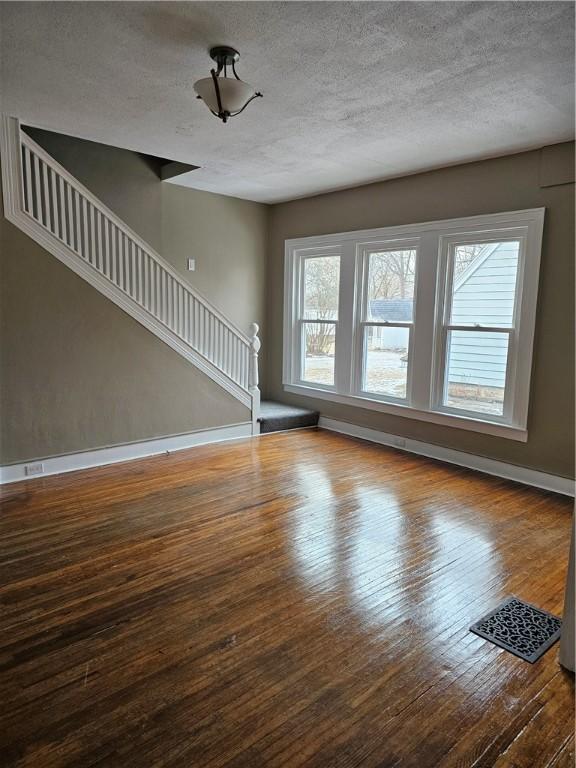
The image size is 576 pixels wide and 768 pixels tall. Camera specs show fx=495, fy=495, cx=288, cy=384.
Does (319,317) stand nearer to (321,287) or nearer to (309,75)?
(321,287)

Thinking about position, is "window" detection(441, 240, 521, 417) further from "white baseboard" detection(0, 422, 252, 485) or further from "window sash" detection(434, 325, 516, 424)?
"white baseboard" detection(0, 422, 252, 485)

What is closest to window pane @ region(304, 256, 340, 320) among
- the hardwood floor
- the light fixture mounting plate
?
the hardwood floor

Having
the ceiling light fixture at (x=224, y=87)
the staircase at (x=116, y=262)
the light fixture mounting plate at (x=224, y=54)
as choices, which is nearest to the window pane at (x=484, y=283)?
the staircase at (x=116, y=262)

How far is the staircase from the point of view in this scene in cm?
397

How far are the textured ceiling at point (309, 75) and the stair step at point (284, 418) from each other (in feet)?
9.54

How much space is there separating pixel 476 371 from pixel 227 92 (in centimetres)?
326

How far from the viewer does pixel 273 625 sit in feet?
7.83

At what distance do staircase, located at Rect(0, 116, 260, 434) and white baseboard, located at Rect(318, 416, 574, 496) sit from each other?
3.88 ft

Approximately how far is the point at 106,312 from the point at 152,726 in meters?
3.55

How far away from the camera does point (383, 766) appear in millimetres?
1657

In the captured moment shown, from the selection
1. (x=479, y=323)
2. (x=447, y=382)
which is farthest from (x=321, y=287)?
(x=479, y=323)

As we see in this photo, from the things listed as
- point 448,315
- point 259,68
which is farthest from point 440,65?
point 448,315

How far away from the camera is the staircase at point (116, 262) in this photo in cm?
397

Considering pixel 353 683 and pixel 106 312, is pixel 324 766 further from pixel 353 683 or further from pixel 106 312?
pixel 106 312
